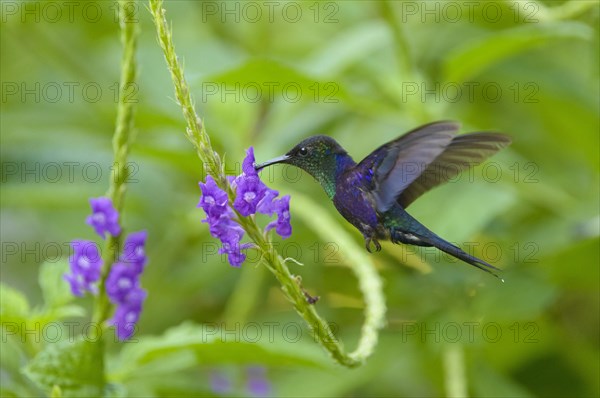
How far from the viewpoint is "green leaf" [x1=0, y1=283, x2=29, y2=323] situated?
72.7 inches

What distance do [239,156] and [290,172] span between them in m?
0.27

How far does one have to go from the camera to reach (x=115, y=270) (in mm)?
1724

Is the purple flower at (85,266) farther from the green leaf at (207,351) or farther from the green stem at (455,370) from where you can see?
the green stem at (455,370)

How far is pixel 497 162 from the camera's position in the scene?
2.66 meters

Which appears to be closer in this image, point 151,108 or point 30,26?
point 151,108

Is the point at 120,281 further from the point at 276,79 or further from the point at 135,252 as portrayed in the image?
the point at 276,79

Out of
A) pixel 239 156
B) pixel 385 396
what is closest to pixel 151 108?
pixel 239 156

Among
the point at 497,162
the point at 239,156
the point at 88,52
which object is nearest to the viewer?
the point at 497,162

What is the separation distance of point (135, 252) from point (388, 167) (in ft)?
1.85

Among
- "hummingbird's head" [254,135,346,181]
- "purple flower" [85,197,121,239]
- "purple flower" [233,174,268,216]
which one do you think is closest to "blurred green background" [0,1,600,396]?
"hummingbird's head" [254,135,346,181]

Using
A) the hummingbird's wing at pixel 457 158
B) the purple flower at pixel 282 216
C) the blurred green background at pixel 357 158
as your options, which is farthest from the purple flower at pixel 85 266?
the hummingbird's wing at pixel 457 158

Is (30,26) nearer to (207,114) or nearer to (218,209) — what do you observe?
(207,114)

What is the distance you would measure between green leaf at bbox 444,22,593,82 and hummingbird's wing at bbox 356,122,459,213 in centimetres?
78
